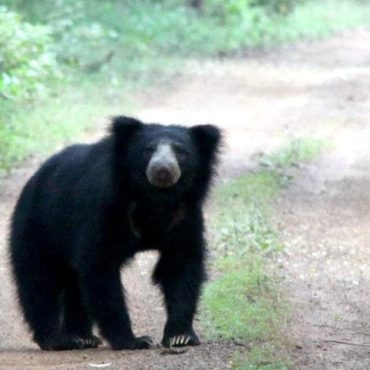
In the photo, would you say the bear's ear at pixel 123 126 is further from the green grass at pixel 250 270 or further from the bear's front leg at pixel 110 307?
the green grass at pixel 250 270

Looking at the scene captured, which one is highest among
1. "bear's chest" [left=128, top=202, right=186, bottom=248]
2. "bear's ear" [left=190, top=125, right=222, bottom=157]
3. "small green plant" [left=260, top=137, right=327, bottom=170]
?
"bear's ear" [left=190, top=125, right=222, bottom=157]

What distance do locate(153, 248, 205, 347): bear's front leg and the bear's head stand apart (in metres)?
0.35

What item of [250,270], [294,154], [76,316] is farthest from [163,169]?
[294,154]

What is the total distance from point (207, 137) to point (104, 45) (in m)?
14.0

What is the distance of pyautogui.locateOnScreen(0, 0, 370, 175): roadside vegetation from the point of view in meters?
13.5

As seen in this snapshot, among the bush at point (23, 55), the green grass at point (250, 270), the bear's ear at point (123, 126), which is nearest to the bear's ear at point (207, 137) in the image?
the bear's ear at point (123, 126)

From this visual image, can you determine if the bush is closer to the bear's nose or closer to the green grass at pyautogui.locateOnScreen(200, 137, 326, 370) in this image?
the green grass at pyautogui.locateOnScreen(200, 137, 326, 370)

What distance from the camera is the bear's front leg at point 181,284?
21.6ft

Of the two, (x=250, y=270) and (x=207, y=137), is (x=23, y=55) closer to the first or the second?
(x=250, y=270)

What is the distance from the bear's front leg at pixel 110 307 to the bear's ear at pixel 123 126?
707 millimetres

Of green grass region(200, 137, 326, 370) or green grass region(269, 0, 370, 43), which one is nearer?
green grass region(200, 137, 326, 370)

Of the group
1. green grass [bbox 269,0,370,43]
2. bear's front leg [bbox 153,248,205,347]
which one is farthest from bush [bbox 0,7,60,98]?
green grass [bbox 269,0,370,43]

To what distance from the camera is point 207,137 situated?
673cm

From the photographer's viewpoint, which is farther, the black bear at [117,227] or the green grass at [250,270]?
the green grass at [250,270]
